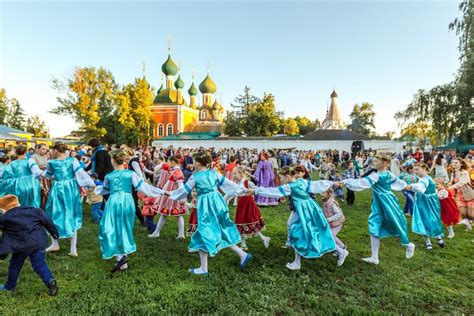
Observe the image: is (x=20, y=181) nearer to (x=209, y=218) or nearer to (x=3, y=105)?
(x=209, y=218)

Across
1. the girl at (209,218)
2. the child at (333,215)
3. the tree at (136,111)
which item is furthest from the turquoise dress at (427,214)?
the tree at (136,111)

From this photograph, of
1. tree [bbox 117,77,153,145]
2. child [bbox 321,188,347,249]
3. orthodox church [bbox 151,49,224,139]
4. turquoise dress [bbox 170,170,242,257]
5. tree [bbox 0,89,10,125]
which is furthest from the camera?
orthodox church [bbox 151,49,224,139]

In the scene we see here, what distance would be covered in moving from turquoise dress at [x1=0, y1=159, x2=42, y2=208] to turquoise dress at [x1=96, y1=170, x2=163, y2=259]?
7.13 feet

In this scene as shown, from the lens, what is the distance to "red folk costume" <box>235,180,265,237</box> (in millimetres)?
5660

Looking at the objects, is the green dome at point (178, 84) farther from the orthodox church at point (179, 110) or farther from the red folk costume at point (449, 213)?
the red folk costume at point (449, 213)

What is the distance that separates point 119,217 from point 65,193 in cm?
133

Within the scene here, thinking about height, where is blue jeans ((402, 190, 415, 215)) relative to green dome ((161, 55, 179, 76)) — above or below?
below

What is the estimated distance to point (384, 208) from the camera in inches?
194

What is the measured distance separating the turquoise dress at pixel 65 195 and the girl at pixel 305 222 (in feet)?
10.2

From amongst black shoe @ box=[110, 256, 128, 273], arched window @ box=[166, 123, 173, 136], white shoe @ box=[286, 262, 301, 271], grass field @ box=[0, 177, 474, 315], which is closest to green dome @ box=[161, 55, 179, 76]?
arched window @ box=[166, 123, 173, 136]

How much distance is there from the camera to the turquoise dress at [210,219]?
4285mm

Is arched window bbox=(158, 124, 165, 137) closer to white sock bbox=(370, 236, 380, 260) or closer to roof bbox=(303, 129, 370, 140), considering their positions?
roof bbox=(303, 129, 370, 140)

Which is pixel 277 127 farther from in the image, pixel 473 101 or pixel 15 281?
pixel 15 281

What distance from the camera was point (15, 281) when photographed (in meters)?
3.82
